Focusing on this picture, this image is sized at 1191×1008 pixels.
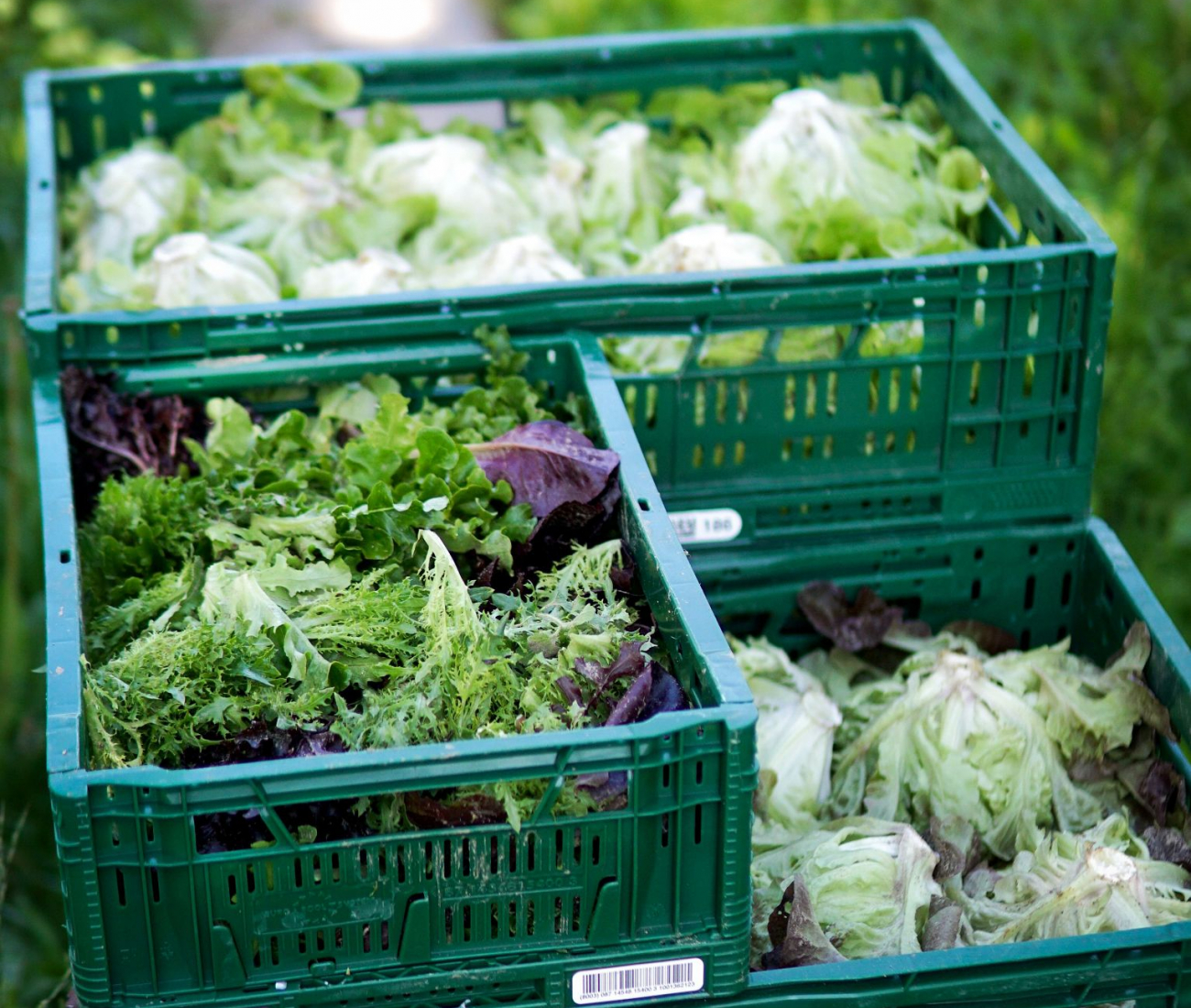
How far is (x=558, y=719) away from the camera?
2.47 metres

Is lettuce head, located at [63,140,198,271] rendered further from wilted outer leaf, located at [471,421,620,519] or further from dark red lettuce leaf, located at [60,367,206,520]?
wilted outer leaf, located at [471,421,620,519]

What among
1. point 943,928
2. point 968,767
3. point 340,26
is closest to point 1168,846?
point 968,767

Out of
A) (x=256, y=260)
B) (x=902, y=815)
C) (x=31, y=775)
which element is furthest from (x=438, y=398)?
(x=31, y=775)

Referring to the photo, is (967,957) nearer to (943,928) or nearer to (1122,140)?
(943,928)

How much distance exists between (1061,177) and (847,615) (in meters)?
3.13

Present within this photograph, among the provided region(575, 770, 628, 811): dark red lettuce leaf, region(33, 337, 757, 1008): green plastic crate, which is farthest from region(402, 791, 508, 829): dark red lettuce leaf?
region(575, 770, 628, 811): dark red lettuce leaf

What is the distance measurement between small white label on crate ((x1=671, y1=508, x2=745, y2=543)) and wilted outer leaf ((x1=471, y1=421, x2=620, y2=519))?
0.47 meters

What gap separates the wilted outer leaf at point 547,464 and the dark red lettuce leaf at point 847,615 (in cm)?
74

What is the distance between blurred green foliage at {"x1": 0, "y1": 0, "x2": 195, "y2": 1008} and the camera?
13.0 ft

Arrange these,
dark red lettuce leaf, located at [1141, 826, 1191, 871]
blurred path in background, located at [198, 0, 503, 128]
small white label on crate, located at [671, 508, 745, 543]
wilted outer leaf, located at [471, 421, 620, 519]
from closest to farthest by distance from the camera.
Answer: wilted outer leaf, located at [471, 421, 620, 519] → dark red lettuce leaf, located at [1141, 826, 1191, 871] → small white label on crate, located at [671, 508, 745, 543] → blurred path in background, located at [198, 0, 503, 128]

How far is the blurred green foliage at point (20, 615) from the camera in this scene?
3951 millimetres

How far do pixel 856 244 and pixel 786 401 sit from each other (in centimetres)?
50

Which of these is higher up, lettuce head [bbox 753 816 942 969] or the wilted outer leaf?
the wilted outer leaf

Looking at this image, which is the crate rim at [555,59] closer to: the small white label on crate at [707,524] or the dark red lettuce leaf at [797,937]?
the small white label on crate at [707,524]
